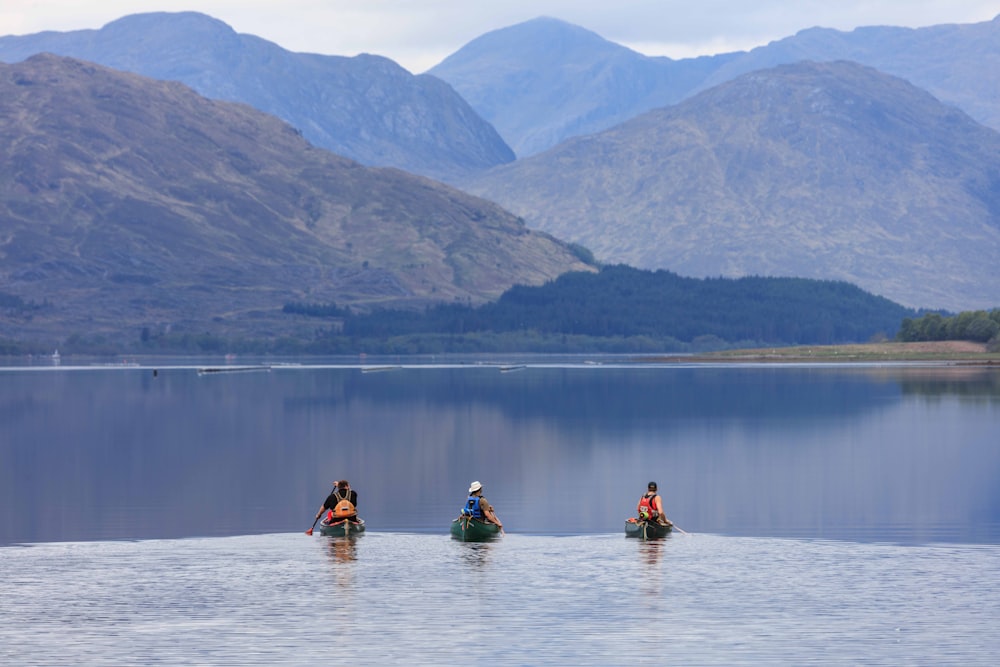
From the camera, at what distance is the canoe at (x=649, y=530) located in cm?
6425

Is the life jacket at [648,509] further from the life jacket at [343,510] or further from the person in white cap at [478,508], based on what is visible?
the life jacket at [343,510]

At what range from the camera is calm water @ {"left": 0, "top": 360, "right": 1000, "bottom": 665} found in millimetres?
43750

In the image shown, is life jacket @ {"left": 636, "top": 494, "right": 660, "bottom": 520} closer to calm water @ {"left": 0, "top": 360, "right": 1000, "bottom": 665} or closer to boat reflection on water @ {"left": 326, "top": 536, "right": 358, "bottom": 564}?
calm water @ {"left": 0, "top": 360, "right": 1000, "bottom": 665}

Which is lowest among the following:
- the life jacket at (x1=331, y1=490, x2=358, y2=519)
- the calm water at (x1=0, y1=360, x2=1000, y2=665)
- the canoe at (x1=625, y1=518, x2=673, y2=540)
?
the calm water at (x1=0, y1=360, x2=1000, y2=665)

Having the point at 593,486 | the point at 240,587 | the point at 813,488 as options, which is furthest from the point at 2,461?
the point at 240,587

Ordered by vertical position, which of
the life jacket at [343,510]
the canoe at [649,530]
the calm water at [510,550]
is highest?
the life jacket at [343,510]

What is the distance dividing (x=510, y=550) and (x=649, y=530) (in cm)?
609

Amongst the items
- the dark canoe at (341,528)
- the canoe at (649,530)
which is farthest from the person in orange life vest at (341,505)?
the canoe at (649,530)

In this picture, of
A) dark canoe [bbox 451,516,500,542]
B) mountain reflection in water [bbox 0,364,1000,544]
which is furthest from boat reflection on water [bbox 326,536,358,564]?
mountain reflection in water [bbox 0,364,1000,544]

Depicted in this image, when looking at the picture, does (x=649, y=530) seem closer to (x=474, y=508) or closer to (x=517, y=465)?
(x=474, y=508)

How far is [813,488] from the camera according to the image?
87125 mm

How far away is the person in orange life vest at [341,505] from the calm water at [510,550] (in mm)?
1654

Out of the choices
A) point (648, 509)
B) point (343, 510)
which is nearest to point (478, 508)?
point (343, 510)

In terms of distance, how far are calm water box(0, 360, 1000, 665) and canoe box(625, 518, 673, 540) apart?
84 centimetres
